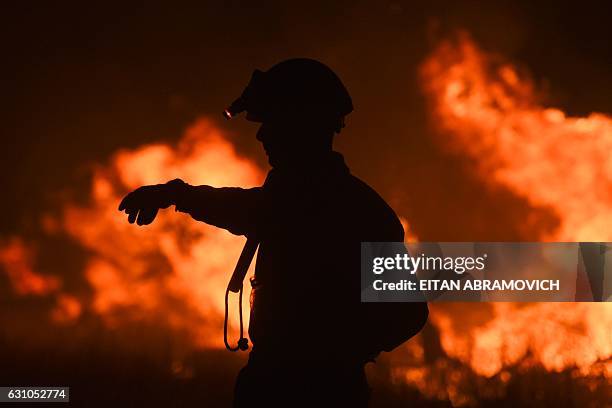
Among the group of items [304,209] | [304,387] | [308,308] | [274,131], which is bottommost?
[304,387]

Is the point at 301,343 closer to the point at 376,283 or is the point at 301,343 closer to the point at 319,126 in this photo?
the point at 376,283

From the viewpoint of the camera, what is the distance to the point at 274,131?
5059 millimetres

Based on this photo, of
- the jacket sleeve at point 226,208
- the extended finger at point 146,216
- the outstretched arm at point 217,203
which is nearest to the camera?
the extended finger at point 146,216

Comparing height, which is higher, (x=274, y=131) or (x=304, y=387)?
(x=274, y=131)

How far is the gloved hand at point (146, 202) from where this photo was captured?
184 inches

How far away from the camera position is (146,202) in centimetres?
473

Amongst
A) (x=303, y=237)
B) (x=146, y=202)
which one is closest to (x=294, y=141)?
(x=303, y=237)

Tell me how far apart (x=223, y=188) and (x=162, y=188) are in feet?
1.65

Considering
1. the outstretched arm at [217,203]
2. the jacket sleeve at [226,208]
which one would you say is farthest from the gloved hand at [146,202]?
the jacket sleeve at [226,208]

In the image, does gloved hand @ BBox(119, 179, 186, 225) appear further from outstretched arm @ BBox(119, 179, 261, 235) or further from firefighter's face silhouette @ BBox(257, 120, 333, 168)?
firefighter's face silhouette @ BBox(257, 120, 333, 168)

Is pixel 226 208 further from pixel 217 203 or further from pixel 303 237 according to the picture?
pixel 303 237

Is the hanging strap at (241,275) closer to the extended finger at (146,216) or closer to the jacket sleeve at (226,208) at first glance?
the jacket sleeve at (226,208)

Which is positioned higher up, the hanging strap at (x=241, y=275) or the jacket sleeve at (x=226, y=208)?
the jacket sleeve at (x=226, y=208)

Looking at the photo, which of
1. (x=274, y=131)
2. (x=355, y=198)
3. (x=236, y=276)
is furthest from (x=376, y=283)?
(x=274, y=131)
